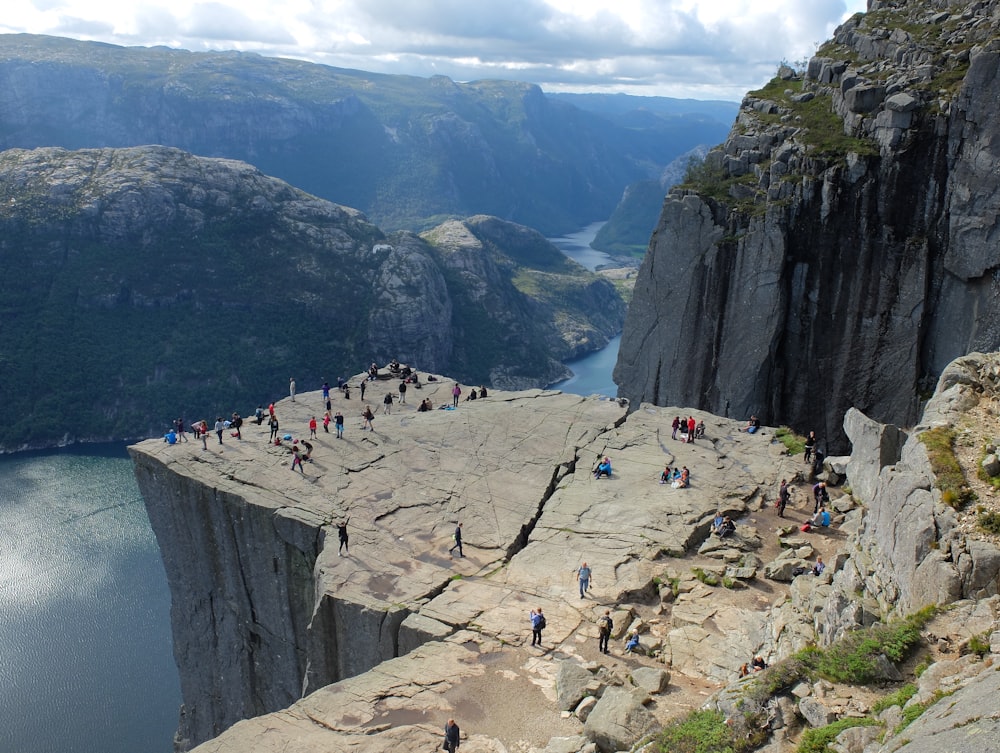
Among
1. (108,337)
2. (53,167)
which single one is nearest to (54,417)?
(108,337)

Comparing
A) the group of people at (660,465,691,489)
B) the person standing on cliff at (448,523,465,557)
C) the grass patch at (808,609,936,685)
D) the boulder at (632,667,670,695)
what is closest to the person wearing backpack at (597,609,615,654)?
the boulder at (632,667,670,695)

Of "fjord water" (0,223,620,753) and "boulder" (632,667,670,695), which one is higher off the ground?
"boulder" (632,667,670,695)

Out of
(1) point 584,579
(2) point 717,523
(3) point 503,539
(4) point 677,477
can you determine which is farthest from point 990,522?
(4) point 677,477

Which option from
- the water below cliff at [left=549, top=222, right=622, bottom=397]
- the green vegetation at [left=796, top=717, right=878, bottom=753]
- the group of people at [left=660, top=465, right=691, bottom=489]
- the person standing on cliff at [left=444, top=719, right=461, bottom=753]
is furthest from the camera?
the water below cliff at [left=549, top=222, right=622, bottom=397]

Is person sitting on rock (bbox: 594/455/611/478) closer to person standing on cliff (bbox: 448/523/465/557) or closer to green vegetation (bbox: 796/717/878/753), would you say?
person standing on cliff (bbox: 448/523/465/557)

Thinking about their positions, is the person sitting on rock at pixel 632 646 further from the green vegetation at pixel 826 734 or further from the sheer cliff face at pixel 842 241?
the sheer cliff face at pixel 842 241

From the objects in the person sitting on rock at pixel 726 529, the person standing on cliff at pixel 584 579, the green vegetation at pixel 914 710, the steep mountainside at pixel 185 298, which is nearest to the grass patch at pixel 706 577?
the person sitting on rock at pixel 726 529

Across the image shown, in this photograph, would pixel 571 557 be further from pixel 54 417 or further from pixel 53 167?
pixel 53 167
